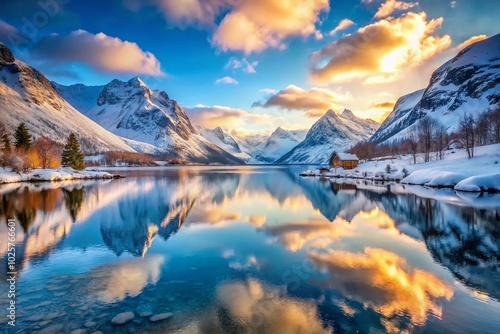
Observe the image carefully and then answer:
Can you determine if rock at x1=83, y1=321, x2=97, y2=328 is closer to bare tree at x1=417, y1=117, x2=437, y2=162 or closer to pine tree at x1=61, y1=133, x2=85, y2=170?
bare tree at x1=417, y1=117, x2=437, y2=162

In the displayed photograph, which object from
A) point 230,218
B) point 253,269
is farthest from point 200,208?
point 253,269

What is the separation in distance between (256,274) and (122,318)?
19.2ft

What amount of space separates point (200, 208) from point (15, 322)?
2359 centimetres

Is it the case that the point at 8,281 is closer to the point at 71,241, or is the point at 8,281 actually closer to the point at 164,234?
the point at 71,241

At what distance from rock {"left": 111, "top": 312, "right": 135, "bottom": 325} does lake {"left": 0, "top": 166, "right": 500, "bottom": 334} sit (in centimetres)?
13

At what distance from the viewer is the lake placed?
9.05m

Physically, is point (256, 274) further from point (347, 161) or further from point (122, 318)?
point (347, 161)

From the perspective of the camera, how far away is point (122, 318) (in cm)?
910

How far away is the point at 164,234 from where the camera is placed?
68.0 ft

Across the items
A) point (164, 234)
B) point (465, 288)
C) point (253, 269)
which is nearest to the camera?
point (465, 288)

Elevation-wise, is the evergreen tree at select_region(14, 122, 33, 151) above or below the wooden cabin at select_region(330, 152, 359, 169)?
above

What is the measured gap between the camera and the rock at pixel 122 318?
886 cm

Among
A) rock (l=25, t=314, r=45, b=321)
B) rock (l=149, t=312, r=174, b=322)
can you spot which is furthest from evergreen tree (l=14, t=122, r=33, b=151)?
rock (l=149, t=312, r=174, b=322)

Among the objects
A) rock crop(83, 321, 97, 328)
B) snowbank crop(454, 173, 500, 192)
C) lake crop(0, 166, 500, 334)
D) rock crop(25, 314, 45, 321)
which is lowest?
lake crop(0, 166, 500, 334)
